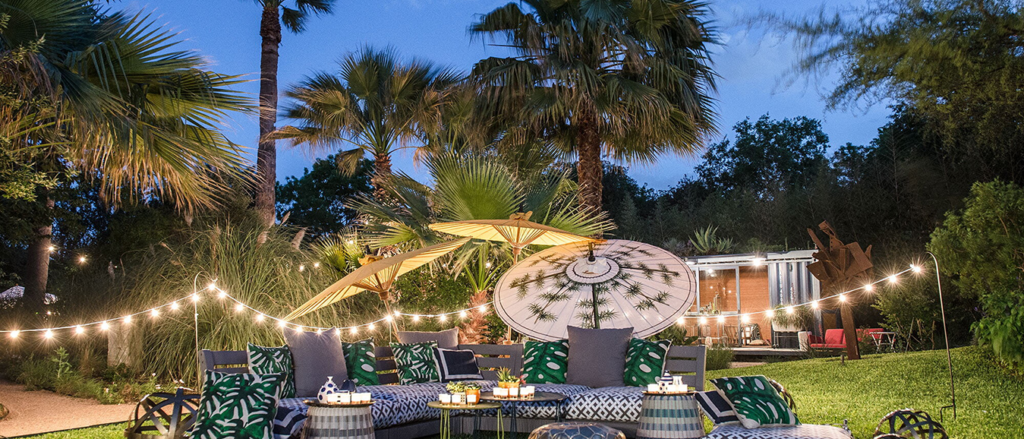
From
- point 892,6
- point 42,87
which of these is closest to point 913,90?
point 892,6

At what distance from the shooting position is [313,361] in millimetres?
5527

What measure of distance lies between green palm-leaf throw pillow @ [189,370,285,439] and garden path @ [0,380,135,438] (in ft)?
9.97

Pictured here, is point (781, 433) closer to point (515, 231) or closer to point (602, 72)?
point (515, 231)

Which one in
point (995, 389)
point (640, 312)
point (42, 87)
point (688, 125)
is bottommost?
point (995, 389)

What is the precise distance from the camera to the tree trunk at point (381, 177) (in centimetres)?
955

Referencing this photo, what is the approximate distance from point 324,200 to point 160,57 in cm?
2194

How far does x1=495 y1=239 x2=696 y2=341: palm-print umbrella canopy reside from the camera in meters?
6.56

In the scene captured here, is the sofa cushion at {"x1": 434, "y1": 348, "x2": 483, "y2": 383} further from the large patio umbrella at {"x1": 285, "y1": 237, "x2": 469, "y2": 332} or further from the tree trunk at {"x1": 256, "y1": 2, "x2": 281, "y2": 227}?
the tree trunk at {"x1": 256, "y1": 2, "x2": 281, "y2": 227}

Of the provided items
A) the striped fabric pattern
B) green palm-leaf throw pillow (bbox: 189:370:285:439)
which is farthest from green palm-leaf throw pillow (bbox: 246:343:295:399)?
the striped fabric pattern

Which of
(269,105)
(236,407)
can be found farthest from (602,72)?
(236,407)

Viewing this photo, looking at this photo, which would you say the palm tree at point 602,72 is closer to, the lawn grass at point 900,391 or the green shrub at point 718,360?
the green shrub at point 718,360

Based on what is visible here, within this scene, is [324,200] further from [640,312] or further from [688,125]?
[640,312]

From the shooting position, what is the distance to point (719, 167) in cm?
2769

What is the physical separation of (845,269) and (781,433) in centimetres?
763
